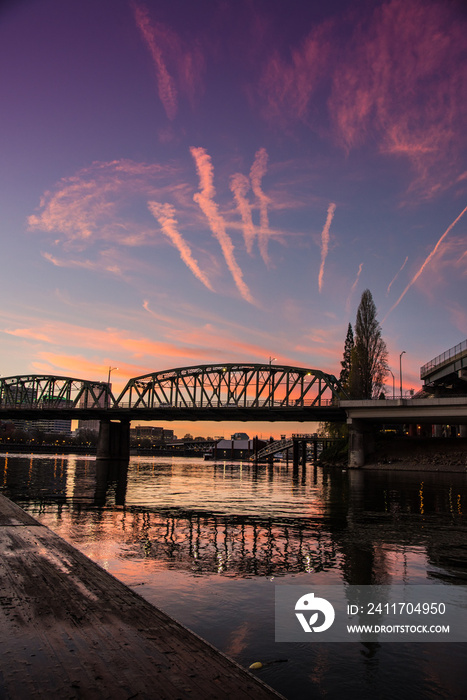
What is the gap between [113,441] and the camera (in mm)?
109500

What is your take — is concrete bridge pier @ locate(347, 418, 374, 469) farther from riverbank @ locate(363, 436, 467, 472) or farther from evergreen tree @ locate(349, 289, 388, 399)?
evergreen tree @ locate(349, 289, 388, 399)

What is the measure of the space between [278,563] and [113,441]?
4075 inches

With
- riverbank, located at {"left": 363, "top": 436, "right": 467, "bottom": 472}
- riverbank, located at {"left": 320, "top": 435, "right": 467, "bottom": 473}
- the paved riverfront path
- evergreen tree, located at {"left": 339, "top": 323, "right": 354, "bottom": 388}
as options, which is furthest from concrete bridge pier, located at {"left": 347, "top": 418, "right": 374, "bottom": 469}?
the paved riverfront path

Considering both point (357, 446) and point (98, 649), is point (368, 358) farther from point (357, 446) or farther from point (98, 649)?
point (98, 649)

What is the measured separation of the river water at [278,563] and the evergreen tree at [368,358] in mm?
70321

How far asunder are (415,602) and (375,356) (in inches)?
3570

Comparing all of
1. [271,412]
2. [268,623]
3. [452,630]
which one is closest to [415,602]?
[452,630]

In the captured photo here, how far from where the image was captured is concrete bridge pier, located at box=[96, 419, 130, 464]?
348ft

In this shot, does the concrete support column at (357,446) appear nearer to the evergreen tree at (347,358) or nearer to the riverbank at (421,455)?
the riverbank at (421,455)

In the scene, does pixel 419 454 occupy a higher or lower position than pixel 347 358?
lower

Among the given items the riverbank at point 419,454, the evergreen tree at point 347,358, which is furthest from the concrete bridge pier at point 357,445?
the evergreen tree at point 347,358

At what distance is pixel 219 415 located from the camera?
96.2m

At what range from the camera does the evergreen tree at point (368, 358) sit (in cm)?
9456

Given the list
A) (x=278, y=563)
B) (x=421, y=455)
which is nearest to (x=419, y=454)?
(x=421, y=455)
